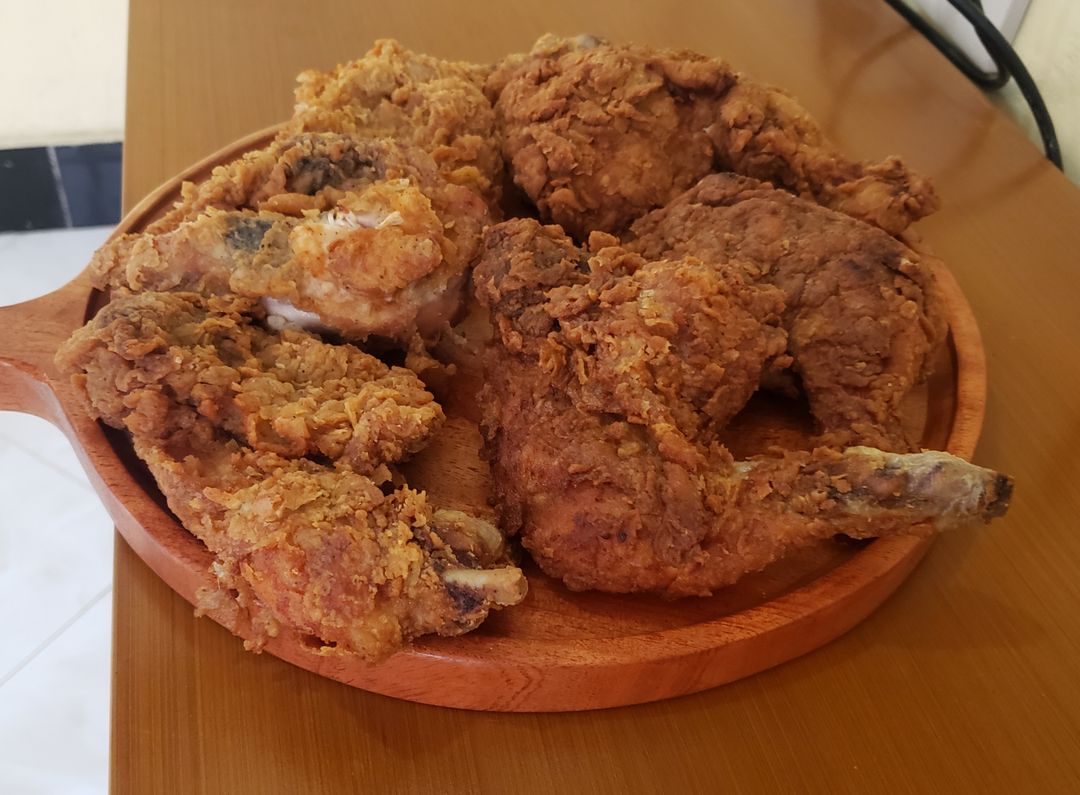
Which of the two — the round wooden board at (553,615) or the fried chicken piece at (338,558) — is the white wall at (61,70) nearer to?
the round wooden board at (553,615)

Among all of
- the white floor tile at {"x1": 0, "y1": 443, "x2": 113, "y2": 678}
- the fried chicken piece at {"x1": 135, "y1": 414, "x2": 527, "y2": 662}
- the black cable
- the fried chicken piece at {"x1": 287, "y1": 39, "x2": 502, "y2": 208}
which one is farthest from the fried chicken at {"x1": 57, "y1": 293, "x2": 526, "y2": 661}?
the black cable

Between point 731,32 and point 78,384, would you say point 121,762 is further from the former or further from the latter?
point 731,32

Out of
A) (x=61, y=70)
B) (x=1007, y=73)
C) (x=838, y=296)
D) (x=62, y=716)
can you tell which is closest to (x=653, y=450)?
(x=838, y=296)

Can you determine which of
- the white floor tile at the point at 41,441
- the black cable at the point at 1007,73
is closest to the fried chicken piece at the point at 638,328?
Answer: the black cable at the point at 1007,73

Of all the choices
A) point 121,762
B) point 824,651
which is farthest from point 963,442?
point 121,762

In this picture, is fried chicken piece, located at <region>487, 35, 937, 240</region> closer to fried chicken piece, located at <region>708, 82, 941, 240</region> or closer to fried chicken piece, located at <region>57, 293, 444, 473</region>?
fried chicken piece, located at <region>708, 82, 941, 240</region>
